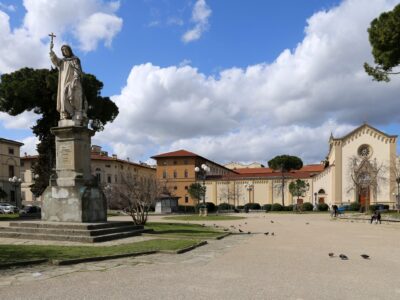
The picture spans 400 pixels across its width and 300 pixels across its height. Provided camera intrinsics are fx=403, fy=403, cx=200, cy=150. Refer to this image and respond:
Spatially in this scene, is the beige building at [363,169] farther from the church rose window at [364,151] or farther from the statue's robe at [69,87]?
the statue's robe at [69,87]

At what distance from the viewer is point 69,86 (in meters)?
15.0

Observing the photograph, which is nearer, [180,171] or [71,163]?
[71,163]

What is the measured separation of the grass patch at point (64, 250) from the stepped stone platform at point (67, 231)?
1.53 m

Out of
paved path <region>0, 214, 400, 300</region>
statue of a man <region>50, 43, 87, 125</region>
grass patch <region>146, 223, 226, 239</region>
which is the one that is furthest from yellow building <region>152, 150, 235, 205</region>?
paved path <region>0, 214, 400, 300</region>

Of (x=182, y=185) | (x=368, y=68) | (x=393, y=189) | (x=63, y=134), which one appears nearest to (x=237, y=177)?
(x=182, y=185)

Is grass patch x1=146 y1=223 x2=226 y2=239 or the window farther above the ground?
the window

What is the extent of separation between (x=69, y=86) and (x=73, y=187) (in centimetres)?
382

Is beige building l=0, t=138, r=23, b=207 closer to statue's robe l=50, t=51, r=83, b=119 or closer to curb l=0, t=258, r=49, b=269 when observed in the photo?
statue's robe l=50, t=51, r=83, b=119

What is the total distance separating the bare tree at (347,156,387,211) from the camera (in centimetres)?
5550

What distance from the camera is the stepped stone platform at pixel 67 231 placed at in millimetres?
12445

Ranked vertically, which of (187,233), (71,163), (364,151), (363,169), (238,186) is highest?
(364,151)

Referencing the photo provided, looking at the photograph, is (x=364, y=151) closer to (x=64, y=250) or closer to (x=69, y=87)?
(x=69, y=87)

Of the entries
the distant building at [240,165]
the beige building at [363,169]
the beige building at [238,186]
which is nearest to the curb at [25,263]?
the beige building at [363,169]

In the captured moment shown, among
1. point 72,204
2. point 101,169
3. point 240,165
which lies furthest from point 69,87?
point 240,165
